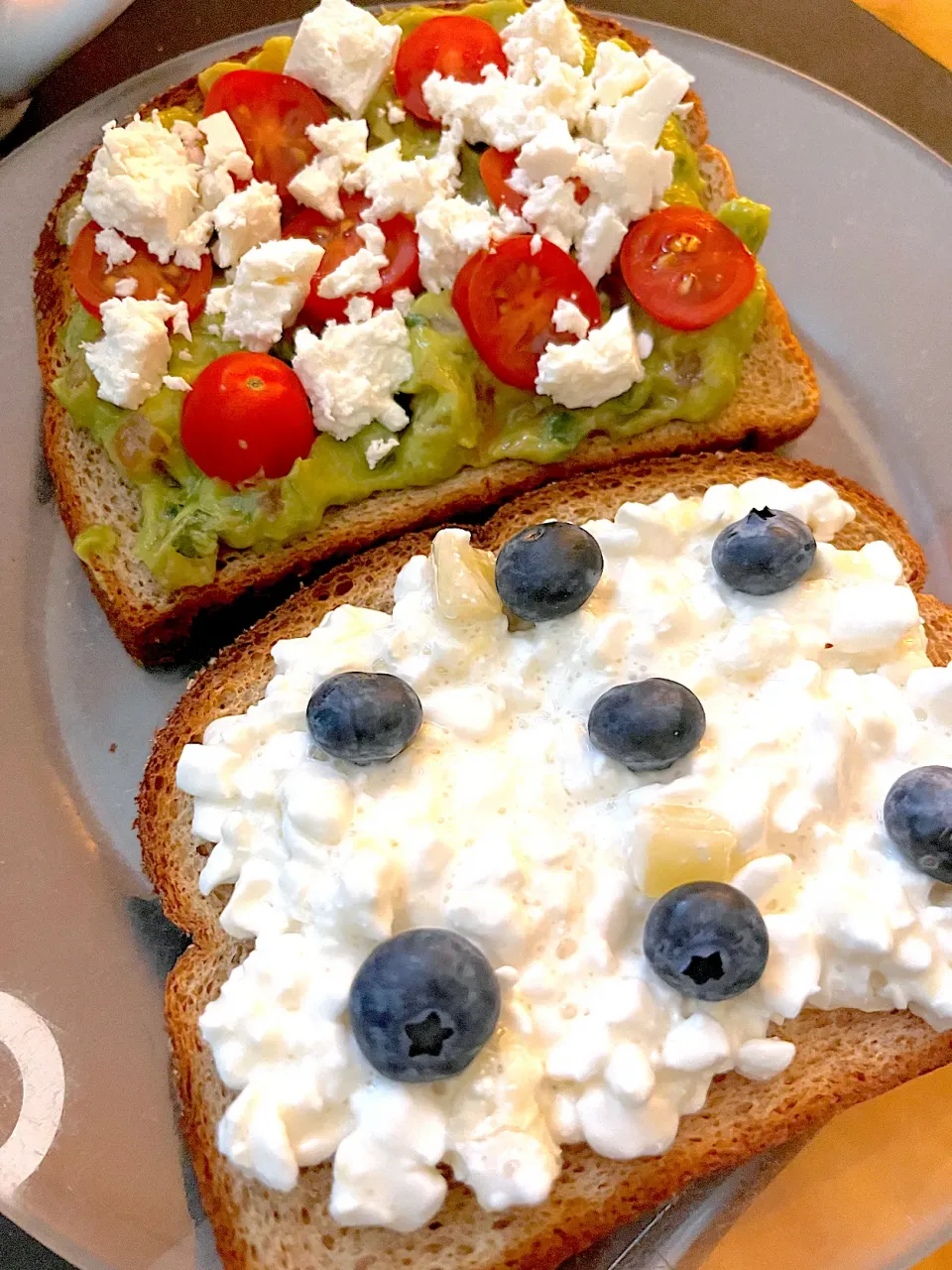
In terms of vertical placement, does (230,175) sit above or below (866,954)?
above

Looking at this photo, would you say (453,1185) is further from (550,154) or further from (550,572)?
(550,154)

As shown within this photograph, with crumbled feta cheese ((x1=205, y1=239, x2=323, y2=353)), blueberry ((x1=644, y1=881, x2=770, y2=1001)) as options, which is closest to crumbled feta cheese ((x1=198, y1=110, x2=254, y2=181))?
crumbled feta cheese ((x1=205, y1=239, x2=323, y2=353))

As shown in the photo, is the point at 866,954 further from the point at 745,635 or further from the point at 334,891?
the point at 334,891

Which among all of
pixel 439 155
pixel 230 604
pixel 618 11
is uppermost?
pixel 439 155

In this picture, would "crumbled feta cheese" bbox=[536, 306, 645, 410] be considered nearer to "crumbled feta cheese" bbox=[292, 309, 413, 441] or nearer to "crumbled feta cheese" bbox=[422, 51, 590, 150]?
"crumbled feta cheese" bbox=[292, 309, 413, 441]

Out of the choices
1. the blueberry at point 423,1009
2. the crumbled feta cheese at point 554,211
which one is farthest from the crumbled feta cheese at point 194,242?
the blueberry at point 423,1009

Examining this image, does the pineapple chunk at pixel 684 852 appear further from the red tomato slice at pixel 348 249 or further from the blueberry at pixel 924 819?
the red tomato slice at pixel 348 249

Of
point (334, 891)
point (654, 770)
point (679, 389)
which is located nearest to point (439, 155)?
point (679, 389)
